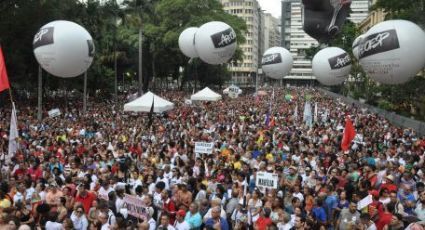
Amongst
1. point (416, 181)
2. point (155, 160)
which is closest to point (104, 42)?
point (155, 160)

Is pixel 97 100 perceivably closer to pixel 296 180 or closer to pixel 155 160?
pixel 155 160

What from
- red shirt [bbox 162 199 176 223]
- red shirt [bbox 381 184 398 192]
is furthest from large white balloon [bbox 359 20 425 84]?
red shirt [bbox 162 199 176 223]

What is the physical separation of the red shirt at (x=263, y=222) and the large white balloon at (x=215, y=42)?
1199 cm

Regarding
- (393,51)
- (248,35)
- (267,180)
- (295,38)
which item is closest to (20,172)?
(267,180)

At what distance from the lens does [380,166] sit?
11898 millimetres

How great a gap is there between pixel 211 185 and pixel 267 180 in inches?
42.1

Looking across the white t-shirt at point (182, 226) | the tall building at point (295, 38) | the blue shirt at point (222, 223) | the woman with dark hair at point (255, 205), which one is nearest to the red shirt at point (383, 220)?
the woman with dark hair at point (255, 205)

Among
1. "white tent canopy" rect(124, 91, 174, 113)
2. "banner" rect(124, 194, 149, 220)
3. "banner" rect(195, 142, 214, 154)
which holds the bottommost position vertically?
"banner" rect(124, 194, 149, 220)

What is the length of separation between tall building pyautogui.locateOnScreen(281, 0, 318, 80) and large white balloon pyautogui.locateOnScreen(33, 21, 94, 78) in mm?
152364

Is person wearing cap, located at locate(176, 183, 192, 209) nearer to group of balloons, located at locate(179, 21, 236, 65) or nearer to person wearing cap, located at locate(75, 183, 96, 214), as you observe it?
person wearing cap, located at locate(75, 183, 96, 214)

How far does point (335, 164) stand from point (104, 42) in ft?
123

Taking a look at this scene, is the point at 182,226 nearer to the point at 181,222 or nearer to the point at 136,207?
the point at 181,222

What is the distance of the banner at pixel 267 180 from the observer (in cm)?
948

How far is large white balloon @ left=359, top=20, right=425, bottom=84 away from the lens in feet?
42.5
